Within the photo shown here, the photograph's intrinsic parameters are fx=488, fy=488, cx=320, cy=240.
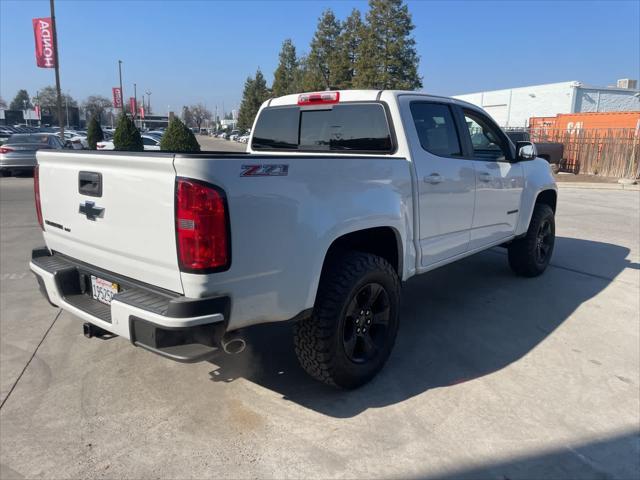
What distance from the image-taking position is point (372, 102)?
3889 mm

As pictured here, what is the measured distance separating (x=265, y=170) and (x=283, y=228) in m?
0.33

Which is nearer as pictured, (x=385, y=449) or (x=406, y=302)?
(x=385, y=449)

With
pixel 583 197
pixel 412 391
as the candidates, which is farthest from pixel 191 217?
pixel 583 197

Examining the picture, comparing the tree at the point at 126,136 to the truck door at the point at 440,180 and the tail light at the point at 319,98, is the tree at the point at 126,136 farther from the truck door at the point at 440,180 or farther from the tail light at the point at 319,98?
the truck door at the point at 440,180

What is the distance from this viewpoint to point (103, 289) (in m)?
2.94

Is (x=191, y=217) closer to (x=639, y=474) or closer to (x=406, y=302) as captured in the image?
(x=639, y=474)

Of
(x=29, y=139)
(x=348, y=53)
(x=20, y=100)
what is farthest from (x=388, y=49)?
(x=20, y=100)

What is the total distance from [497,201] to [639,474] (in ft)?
9.20

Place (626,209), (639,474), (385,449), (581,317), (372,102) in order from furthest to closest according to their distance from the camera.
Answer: (626,209) < (581,317) < (372,102) < (385,449) < (639,474)

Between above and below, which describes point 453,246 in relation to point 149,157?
below

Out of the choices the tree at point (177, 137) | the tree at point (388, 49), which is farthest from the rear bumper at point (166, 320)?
the tree at point (388, 49)

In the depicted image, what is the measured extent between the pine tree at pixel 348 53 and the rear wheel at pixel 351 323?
3074cm

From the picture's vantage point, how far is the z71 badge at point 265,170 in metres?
2.44

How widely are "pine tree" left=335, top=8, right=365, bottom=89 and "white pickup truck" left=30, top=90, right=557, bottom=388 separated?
29687mm
